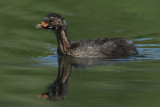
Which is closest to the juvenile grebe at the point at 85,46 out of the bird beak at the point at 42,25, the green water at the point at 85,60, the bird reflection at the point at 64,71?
the bird beak at the point at 42,25

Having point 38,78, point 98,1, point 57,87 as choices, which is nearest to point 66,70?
point 38,78

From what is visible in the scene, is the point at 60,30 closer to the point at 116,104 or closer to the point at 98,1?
the point at 116,104

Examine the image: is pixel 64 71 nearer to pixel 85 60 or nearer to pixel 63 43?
pixel 85 60

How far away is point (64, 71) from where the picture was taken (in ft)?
36.3

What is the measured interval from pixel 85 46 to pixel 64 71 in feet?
9.56

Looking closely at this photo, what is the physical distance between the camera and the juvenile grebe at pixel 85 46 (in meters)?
13.8

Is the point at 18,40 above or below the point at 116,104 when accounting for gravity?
below

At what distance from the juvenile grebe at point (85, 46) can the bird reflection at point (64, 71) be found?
1.10 feet

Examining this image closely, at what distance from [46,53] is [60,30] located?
97 cm

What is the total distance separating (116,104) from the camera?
7.55 metres

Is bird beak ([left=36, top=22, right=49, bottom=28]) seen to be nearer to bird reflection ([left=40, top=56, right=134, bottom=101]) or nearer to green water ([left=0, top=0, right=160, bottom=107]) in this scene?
green water ([left=0, top=0, right=160, bottom=107])

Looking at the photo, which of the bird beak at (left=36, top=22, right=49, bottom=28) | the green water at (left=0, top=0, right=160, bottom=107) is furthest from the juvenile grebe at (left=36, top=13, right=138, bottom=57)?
the green water at (left=0, top=0, right=160, bottom=107)

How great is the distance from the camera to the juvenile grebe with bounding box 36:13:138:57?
1384 cm

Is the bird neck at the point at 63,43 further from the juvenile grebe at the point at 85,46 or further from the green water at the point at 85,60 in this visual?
the green water at the point at 85,60
